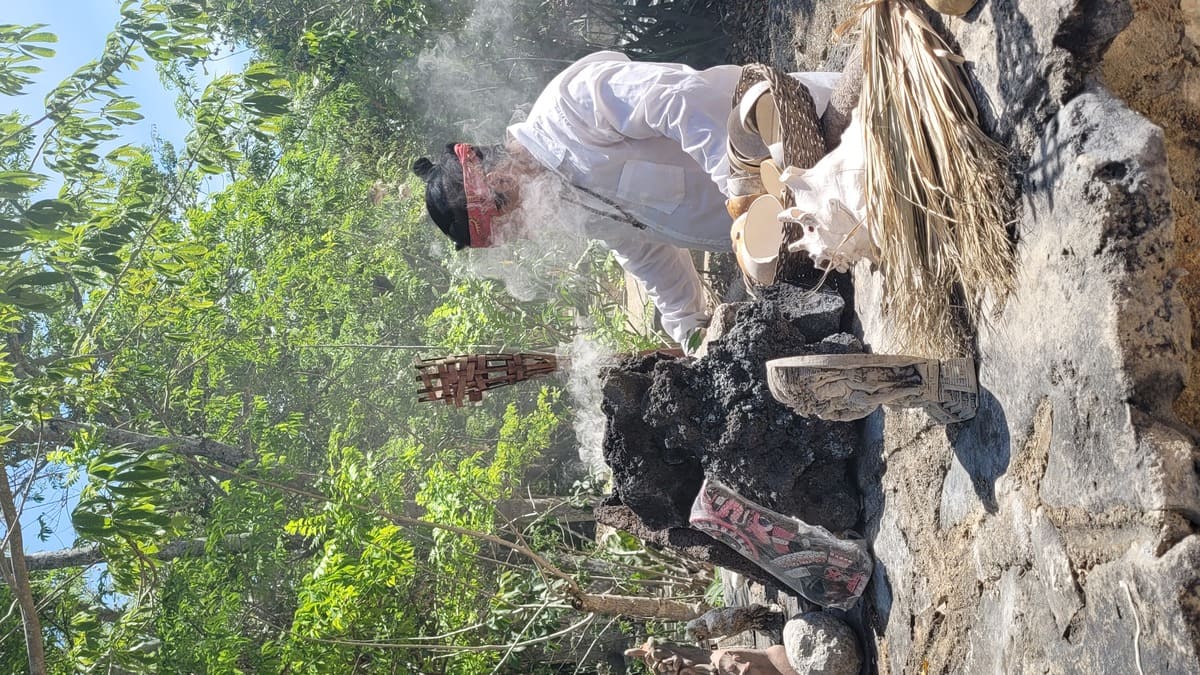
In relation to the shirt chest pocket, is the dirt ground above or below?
above

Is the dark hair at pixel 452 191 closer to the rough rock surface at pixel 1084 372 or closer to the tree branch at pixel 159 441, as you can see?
the rough rock surface at pixel 1084 372

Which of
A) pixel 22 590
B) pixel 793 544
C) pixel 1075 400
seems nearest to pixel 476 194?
pixel 793 544

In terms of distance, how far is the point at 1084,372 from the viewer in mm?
1469

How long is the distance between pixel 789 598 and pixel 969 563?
104 centimetres

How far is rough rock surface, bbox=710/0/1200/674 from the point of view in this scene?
1351 mm

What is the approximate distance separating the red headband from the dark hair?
2 centimetres

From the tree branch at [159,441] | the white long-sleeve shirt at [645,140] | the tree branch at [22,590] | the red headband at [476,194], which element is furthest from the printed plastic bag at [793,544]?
the tree branch at [159,441]

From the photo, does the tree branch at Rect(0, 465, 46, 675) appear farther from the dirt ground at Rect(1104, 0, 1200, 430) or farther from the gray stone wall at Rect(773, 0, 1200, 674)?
the dirt ground at Rect(1104, 0, 1200, 430)

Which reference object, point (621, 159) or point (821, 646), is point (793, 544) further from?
point (621, 159)

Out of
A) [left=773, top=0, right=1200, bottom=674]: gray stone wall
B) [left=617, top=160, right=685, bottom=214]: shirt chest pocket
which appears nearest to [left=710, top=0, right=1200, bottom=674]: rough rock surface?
[left=773, top=0, right=1200, bottom=674]: gray stone wall

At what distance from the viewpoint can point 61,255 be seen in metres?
3.62

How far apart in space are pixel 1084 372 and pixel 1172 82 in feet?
1.90

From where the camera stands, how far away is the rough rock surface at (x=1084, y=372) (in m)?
1.35

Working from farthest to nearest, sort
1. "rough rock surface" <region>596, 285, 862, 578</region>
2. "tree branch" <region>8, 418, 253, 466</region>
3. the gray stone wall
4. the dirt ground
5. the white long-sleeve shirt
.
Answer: "tree branch" <region>8, 418, 253, 466</region>, the white long-sleeve shirt, "rough rock surface" <region>596, 285, 862, 578</region>, the dirt ground, the gray stone wall
